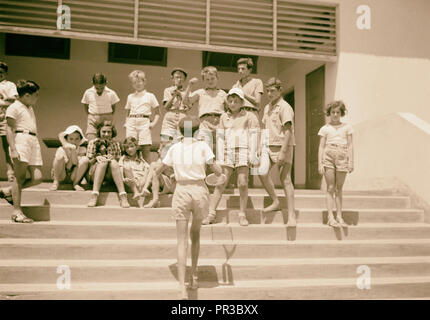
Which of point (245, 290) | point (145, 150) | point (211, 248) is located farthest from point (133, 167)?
point (245, 290)

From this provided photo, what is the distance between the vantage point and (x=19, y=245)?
13.7 ft

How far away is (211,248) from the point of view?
4457 millimetres

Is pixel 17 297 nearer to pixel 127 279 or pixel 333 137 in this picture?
pixel 127 279

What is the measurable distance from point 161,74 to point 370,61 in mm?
4695

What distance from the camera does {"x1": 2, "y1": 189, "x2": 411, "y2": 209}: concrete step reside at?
200 inches

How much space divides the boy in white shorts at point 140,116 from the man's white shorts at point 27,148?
1.38 m

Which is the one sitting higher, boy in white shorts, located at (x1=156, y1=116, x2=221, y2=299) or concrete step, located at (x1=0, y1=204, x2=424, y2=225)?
boy in white shorts, located at (x1=156, y1=116, x2=221, y2=299)

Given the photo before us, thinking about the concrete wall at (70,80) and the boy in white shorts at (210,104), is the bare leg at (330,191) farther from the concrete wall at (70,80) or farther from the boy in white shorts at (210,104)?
the concrete wall at (70,80)

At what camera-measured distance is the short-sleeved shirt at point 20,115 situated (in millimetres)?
4629

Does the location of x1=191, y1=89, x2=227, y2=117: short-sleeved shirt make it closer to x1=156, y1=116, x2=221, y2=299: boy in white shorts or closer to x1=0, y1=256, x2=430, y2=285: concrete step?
x1=156, y1=116, x2=221, y2=299: boy in white shorts

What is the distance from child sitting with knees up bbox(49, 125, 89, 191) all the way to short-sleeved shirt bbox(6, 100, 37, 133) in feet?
2.54

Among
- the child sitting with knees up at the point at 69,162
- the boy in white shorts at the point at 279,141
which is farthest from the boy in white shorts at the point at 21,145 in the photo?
the boy in white shorts at the point at 279,141

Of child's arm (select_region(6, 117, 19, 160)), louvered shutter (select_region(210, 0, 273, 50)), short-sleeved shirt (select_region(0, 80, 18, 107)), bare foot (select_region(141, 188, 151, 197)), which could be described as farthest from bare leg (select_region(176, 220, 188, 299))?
louvered shutter (select_region(210, 0, 273, 50))
